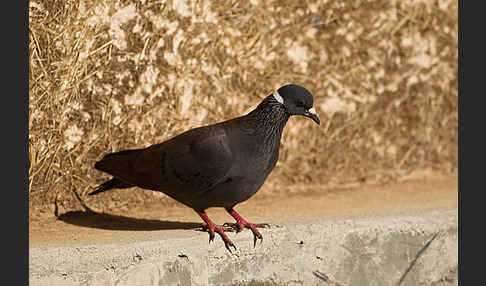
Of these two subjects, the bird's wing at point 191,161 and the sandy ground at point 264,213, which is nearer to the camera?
the bird's wing at point 191,161

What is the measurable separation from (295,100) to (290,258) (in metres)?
0.87

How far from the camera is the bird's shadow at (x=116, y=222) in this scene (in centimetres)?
371

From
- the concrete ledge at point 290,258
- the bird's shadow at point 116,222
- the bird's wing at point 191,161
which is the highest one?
the bird's wing at point 191,161

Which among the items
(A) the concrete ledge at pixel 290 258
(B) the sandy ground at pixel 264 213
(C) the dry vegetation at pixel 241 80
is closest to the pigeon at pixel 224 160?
(A) the concrete ledge at pixel 290 258

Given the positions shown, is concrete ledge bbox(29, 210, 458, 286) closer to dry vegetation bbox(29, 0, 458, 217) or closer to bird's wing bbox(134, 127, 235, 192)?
A: bird's wing bbox(134, 127, 235, 192)

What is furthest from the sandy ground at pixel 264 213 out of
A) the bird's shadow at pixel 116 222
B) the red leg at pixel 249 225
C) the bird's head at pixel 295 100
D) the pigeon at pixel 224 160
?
the bird's head at pixel 295 100

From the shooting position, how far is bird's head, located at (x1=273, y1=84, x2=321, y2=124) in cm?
336

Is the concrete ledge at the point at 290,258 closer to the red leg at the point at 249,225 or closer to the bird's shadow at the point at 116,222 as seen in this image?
the red leg at the point at 249,225

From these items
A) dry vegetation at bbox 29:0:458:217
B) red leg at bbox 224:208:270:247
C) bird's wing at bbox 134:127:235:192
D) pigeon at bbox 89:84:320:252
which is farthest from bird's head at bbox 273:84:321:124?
dry vegetation at bbox 29:0:458:217

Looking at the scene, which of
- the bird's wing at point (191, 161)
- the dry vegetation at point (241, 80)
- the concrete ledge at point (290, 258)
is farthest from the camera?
the dry vegetation at point (241, 80)

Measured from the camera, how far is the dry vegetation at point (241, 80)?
387 cm

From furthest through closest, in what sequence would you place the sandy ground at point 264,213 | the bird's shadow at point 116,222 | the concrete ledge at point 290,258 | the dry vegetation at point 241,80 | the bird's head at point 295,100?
the dry vegetation at point 241,80 → the bird's shadow at point 116,222 → the sandy ground at point 264,213 → the bird's head at point 295,100 → the concrete ledge at point 290,258

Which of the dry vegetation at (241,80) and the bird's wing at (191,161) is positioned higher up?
the dry vegetation at (241,80)

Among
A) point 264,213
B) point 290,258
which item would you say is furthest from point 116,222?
point 290,258
